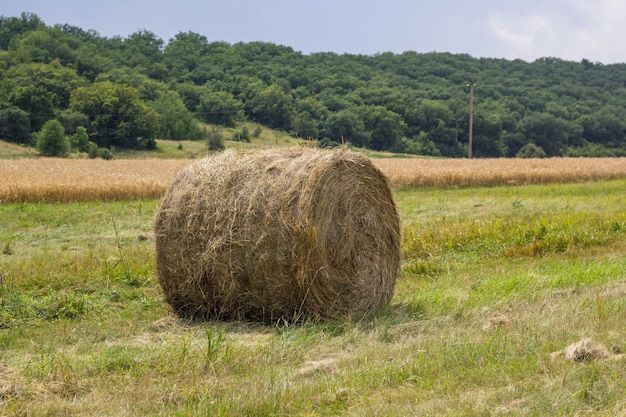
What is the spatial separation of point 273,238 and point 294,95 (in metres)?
78.9

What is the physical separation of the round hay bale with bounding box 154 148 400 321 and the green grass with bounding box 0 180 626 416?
30 centimetres

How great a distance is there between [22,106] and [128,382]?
70602 mm

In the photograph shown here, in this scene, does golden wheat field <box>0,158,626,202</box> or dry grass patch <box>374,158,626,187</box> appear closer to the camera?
golden wheat field <box>0,158,626,202</box>

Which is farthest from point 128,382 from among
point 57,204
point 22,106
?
point 22,106

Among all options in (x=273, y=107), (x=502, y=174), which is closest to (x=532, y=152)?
(x=273, y=107)

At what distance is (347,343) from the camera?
666 cm

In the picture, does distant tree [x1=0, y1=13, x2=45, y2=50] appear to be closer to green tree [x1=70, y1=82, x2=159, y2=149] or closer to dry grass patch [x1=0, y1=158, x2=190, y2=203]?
green tree [x1=70, y1=82, x2=159, y2=149]

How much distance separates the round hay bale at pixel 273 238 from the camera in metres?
7.53

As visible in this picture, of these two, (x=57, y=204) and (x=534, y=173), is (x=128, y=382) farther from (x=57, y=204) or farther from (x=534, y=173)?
(x=534, y=173)

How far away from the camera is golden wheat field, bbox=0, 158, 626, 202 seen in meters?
21.8

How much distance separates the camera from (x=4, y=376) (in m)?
5.28

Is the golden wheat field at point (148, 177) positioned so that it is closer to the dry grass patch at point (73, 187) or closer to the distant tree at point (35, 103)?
the dry grass patch at point (73, 187)

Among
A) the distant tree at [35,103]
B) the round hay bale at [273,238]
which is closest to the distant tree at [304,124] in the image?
the distant tree at [35,103]

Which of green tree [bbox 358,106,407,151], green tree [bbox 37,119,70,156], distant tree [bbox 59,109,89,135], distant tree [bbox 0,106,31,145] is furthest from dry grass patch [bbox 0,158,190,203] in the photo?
green tree [bbox 358,106,407,151]
